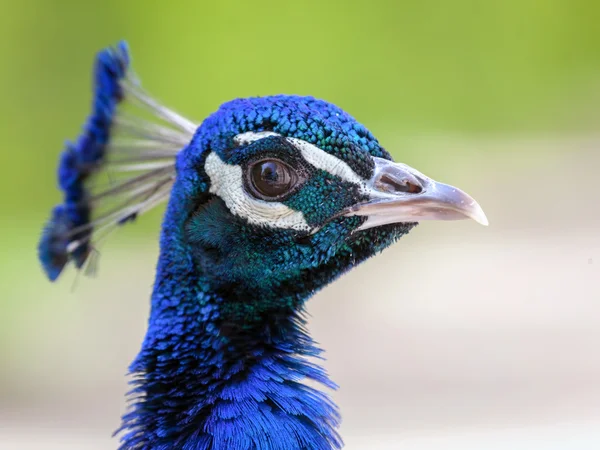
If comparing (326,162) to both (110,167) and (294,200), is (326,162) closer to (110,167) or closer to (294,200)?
(294,200)

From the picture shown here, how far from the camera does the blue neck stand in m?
1.01

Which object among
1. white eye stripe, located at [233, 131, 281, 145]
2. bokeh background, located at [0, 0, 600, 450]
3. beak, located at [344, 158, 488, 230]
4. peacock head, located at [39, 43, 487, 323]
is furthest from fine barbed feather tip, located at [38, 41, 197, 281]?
bokeh background, located at [0, 0, 600, 450]

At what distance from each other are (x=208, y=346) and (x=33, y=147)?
3.18 metres

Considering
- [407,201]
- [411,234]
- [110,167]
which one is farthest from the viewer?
[411,234]

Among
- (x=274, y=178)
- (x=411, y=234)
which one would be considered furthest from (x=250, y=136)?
(x=411, y=234)

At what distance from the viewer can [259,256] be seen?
3.46 ft

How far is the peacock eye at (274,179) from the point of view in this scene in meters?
1.03

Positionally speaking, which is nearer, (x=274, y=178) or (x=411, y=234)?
(x=274, y=178)

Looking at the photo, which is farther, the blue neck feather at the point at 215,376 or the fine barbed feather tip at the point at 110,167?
the fine barbed feather tip at the point at 110,167

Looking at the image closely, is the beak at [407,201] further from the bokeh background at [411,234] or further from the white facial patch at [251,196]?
the bokeh background at [411,234]

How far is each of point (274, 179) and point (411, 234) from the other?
342 centimetres

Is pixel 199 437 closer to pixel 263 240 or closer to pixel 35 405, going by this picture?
pixel 263 240

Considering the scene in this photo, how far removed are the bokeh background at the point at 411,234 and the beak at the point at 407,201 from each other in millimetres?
1702

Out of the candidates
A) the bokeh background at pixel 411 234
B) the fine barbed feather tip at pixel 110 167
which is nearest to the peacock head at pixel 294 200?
the fine barbed feather tip at pixel 110 167
